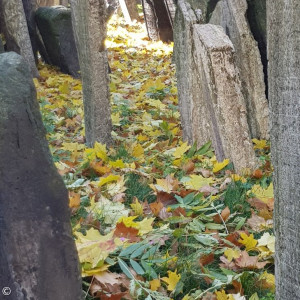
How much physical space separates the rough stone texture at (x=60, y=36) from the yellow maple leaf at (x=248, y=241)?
20.2ft

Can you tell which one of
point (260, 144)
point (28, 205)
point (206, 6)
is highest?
point (206, 6)

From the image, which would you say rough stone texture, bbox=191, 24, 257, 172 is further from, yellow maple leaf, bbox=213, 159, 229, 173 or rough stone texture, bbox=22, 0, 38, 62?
rough stone texture, bbox=22, 0, 38, 62

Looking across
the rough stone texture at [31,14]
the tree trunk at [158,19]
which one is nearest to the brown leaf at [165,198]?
the rough stone texture at [31,14]

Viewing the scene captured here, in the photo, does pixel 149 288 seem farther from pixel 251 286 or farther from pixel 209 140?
pixel 209 140

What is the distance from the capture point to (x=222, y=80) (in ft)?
12.5

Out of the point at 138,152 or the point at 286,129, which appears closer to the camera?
the point at 286,129

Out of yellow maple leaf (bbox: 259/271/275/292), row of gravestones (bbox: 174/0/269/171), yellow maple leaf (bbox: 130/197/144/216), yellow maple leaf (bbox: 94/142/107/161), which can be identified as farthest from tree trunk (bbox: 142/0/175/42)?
yellow maple leaf (bbox: 259/271/275/292)

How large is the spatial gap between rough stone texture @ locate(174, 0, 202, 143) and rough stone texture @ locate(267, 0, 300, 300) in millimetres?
2390

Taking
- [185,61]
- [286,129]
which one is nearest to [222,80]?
[185,61]

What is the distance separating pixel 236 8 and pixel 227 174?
1.36m

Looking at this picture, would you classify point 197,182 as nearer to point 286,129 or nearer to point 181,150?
point 181,150

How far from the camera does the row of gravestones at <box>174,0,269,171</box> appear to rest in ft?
12.6

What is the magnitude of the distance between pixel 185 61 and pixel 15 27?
4147mm

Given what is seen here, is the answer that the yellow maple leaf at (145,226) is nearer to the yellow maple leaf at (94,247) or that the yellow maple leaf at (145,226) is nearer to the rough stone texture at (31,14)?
the yellow maple leaf at (94,247)
